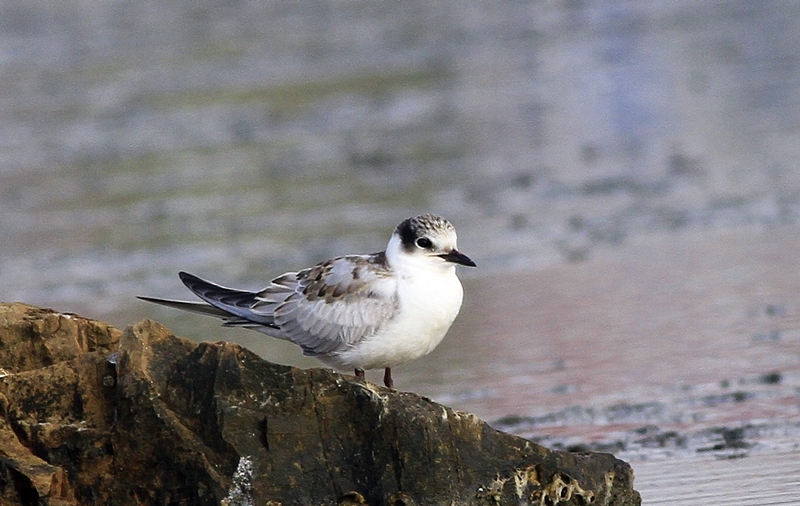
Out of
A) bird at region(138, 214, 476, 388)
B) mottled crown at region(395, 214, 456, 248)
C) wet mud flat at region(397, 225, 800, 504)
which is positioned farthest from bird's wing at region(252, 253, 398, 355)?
wet mud flat at region(397, 225, 800, 504)

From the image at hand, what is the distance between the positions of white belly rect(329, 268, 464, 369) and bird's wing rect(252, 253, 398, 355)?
0.14 ft

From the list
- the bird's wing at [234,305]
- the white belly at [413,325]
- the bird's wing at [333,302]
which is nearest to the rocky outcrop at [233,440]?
the white belly at [413,325]

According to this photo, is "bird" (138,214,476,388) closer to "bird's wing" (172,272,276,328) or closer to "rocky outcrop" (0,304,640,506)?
"bird's wing" (172,272,276,328)

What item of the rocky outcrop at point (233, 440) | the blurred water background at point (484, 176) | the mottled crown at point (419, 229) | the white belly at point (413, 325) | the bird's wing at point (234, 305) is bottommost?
the rocky outcrop at point (233, 440)

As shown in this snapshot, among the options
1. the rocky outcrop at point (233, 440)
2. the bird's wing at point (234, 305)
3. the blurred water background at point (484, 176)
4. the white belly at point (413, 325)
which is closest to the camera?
the rocky outcrop at point (233, 440)

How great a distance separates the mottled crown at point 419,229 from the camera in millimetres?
6211

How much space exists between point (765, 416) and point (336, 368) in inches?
79.3

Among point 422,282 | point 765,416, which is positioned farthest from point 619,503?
point 765,416

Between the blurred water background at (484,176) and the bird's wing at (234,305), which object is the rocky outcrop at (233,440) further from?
the blurred water background at (484,176)

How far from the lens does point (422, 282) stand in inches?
243

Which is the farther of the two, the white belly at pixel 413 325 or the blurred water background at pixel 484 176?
the blurred water background at pixel 484 176

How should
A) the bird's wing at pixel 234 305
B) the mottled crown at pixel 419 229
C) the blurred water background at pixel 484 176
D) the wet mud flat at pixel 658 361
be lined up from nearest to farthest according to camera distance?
1. the mottled crown at pixel 419 229
2. the wet mud flat at pixel 658 361
3. the bird's wing at pixel 234 305
4. the blurred water background at pixel 484 176

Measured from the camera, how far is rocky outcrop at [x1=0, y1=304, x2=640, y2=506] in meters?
5.00

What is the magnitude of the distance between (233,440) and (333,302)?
4.81 feet
